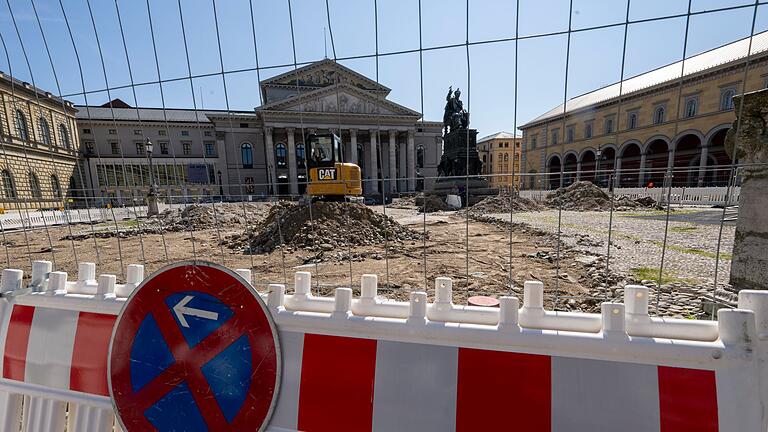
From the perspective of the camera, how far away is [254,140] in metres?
45.0

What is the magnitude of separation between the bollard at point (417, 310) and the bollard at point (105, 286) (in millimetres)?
1581

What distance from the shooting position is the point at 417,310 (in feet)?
4.00

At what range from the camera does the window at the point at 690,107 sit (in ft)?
96.1

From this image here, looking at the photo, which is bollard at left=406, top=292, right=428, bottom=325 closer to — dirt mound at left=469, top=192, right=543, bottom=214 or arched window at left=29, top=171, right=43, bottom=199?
arched window at left=29, top=171, right=43, bottom=199

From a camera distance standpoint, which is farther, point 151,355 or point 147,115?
point 147,115

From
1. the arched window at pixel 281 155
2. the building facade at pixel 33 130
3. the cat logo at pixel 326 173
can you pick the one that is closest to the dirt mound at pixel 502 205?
the cat logo at pixel 326 173

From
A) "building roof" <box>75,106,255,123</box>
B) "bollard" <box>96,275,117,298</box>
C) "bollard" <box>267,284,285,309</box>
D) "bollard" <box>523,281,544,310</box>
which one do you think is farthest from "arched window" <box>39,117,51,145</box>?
"bollard" <box>523,281,544,310</box>

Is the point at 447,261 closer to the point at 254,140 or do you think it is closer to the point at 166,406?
the point at 166,406

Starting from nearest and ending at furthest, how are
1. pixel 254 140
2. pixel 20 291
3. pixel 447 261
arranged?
pixel 20 291 < pixel 447 261 < pixel 254 140

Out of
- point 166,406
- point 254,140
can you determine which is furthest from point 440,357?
point 254,140

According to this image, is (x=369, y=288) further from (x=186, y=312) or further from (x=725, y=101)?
(x=725, y=101)

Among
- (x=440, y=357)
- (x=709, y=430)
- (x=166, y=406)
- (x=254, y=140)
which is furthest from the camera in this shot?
(x=254, y=140)

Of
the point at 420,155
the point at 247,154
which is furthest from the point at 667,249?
the point at 247,154

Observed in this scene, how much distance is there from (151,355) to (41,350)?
79cm
